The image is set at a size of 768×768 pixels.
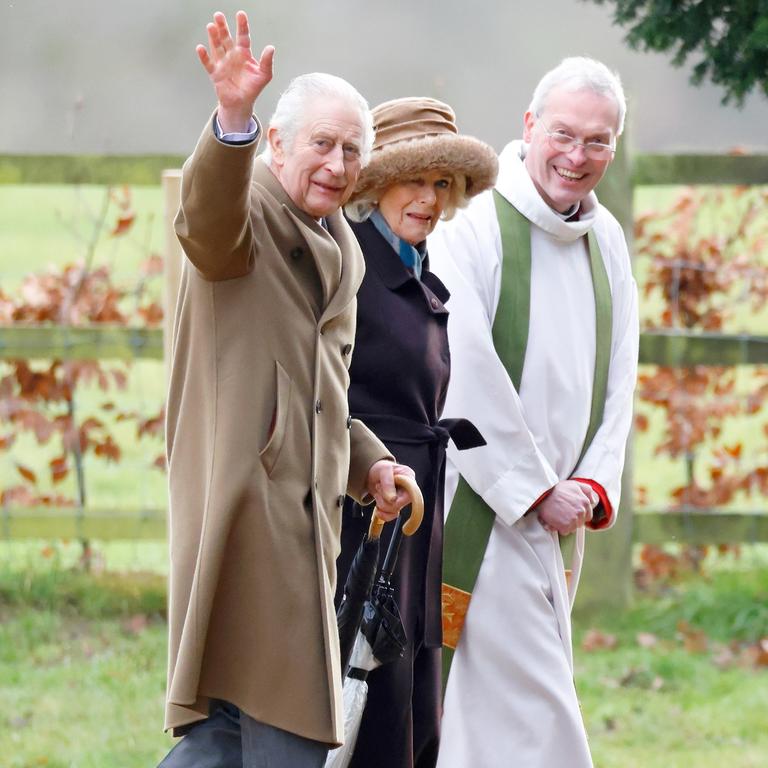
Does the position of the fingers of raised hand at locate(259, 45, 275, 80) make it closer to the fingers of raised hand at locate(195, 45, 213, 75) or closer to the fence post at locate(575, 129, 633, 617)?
the fingers of raised hand at locate(195, 45, 213, 75)

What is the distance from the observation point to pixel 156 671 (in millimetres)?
5316

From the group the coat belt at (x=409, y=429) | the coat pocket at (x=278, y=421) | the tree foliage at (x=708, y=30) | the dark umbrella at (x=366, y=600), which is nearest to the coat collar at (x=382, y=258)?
the coat belt at (x=409, y=429)

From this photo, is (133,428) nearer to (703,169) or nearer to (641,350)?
(641,350)

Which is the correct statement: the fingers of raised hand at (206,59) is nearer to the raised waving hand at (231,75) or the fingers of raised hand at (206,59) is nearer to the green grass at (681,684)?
the raised waving hand at (231,75)

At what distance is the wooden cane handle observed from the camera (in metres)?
3.07

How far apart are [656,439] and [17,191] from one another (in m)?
10.1

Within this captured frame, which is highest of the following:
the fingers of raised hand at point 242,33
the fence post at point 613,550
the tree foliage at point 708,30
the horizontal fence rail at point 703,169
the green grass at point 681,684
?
the tree foliage at point 708,30

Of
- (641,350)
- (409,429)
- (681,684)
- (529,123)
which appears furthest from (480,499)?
(641,350)

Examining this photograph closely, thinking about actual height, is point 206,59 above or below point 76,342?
above

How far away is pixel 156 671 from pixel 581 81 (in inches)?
99.7

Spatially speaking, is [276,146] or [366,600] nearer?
[276,146]

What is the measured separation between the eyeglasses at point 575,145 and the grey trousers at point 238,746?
1.65 meters

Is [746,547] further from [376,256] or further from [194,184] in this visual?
[194,184]

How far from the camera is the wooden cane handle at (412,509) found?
3.07 metres
